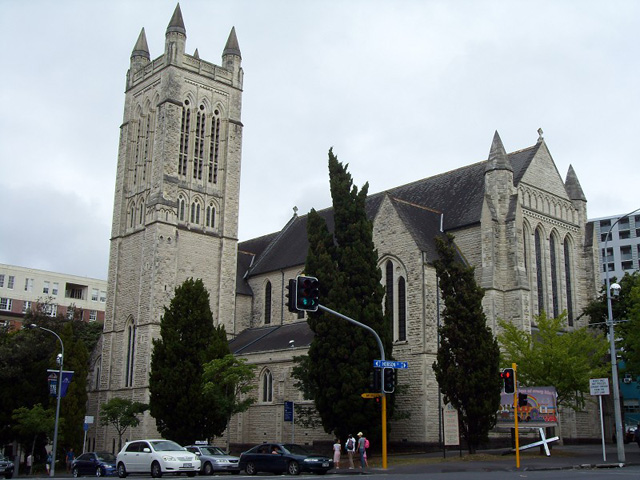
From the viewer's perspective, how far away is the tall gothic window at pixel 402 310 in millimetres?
40125

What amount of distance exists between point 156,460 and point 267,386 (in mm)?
21414

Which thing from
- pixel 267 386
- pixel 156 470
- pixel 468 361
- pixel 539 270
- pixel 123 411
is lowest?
pixel 156 470

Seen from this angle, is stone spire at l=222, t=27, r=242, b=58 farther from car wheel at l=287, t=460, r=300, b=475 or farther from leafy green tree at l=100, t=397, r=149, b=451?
car wheel at l=287, t=460, r=300, b=475

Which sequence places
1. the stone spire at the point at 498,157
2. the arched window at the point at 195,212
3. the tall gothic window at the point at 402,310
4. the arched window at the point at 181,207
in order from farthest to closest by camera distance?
the arched window at the point at 195,212
the arched window at the point at 181,207
the stone spire at the point at 498,157
the tall gothic window at the point at 402,310

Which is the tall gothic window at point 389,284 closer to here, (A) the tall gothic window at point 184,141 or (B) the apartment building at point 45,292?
(A) the tall gothic window at point 184,141

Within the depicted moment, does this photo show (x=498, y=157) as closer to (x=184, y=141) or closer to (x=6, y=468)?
(x=184, y=141)

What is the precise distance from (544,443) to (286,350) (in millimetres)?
17467

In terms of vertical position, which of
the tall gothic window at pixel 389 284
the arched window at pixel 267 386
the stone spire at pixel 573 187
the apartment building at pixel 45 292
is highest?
the stone spire at pixel 573 187

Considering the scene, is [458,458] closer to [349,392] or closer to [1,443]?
[349,392]

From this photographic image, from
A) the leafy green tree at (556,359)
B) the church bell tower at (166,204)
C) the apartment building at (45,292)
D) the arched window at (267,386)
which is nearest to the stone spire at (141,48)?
the church bell tower at (166,204)

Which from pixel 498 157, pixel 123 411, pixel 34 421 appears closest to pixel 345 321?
pixel 498 157

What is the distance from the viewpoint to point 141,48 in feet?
→ 194

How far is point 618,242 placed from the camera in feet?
350

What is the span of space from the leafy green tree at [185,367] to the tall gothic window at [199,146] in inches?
599
